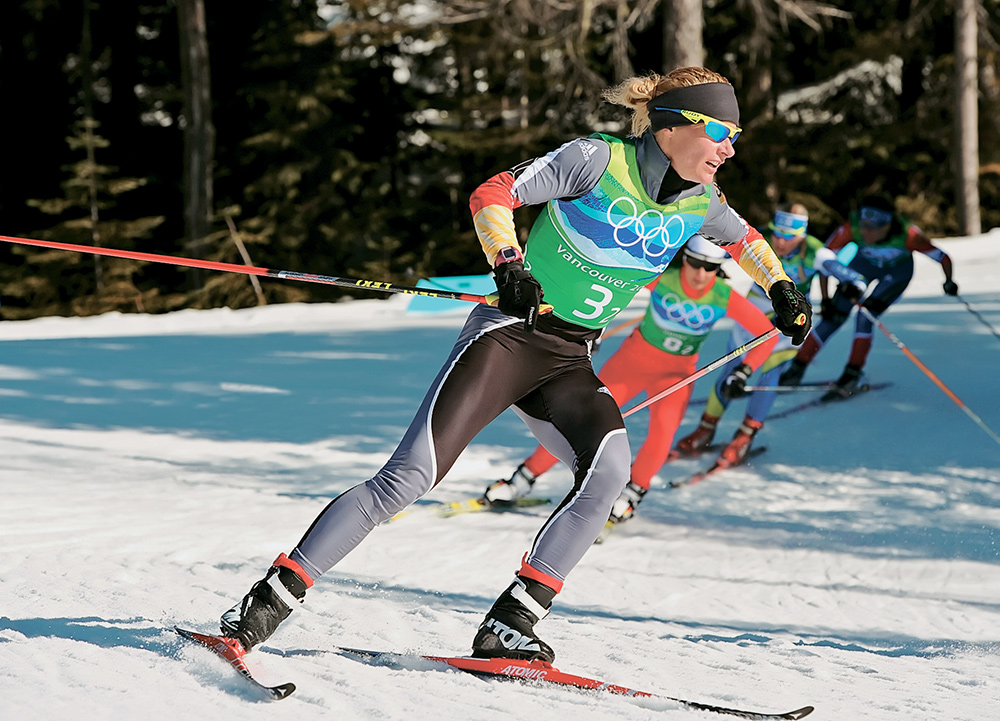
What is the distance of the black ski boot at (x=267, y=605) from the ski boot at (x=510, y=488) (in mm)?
2941

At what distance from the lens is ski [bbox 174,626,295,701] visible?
269 cm

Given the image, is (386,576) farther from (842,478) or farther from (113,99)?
(113,99)

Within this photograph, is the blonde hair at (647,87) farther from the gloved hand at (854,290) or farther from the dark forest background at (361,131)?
the dark forest background at (361,131)

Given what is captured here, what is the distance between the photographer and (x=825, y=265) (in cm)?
723

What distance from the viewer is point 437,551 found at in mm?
5051

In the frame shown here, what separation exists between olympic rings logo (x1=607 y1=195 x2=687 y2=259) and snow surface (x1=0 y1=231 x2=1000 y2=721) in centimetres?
131

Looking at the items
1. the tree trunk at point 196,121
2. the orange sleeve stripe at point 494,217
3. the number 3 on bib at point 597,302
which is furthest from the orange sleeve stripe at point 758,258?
the tree trunk at point 196,121

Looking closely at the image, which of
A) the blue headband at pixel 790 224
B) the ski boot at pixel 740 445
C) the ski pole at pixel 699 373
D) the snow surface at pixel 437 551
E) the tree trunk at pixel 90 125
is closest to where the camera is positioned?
the snow surface at pixel 437 551

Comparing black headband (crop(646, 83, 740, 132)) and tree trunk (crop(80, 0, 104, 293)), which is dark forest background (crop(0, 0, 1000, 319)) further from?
black headband (crop(646, 83, 740, 132))

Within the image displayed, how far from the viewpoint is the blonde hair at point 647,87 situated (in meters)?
3.19

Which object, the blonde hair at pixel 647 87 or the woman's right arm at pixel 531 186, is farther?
the blonde hair at pixel 647 87

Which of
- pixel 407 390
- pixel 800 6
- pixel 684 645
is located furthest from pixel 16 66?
pixel 684 645

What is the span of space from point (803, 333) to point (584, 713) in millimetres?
1438

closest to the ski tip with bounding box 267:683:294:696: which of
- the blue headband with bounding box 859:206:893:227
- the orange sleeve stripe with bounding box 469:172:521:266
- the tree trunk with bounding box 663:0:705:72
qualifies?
the orange sleeve stripe with bounding box 469:172:521:266
